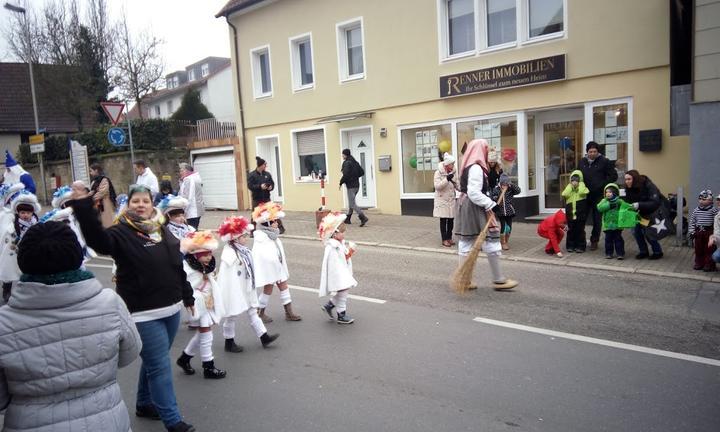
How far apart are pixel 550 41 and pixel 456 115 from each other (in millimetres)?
2823

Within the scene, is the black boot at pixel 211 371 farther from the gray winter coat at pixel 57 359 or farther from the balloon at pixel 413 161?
the balloon at pixel 413 161

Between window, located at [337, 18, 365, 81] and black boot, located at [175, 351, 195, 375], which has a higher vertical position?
window, located at [337, 18, 365, 81]

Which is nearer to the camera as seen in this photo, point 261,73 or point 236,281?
point 236,281

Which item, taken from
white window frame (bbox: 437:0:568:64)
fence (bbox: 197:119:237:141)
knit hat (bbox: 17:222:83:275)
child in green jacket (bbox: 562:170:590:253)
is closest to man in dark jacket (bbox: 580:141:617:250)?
child in green jacket (bbox: 562:170:590:253)

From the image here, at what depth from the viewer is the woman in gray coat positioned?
8.14ft

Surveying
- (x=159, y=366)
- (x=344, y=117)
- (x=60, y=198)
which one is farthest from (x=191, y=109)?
(x=159, y=366)

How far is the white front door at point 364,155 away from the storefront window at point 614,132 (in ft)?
21.1

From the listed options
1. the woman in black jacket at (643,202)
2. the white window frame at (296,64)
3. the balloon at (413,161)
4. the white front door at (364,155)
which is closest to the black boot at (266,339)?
the woman in black jacket at (643,202)

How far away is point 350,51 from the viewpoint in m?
16.5

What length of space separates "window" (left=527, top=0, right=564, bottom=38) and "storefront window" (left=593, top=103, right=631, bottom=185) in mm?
2102

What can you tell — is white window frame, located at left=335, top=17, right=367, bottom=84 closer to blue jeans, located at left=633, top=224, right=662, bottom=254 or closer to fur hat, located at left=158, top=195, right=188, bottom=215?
blue jeans, located at left=633, top=224, right=662, bottom=254

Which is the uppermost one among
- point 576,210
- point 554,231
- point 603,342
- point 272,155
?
point 272,155

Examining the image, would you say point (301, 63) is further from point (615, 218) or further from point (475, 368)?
point (475, 368)

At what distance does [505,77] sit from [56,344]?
12.0 meters
